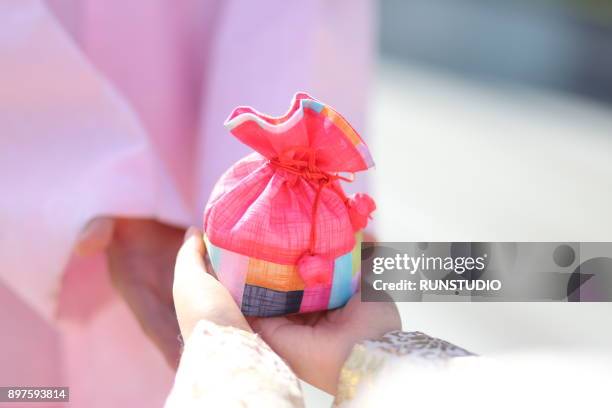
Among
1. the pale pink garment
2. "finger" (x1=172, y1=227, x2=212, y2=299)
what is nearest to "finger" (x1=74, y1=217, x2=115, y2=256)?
the pale pink garment

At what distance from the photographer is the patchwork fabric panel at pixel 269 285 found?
0.60 meters

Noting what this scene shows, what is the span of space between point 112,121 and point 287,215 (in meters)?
0.38

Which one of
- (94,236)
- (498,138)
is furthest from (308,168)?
(498,138)

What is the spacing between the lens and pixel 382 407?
525mm

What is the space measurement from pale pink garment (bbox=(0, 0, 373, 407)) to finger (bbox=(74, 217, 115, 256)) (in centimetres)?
1

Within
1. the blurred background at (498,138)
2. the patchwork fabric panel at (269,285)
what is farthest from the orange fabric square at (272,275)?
the blurred background at (498,138)

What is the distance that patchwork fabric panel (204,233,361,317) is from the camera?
0.60 metres

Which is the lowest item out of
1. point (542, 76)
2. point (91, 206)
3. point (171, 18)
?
point (91, 206)

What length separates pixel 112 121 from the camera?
0.90m

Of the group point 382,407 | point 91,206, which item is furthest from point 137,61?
point 382,407

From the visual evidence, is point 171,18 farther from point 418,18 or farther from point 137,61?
point 418,18

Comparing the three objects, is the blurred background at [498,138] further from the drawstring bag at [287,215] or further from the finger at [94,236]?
the finger at [94,236]

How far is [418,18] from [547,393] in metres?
4.76

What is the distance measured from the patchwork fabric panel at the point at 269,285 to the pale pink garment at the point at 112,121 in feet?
0.98
